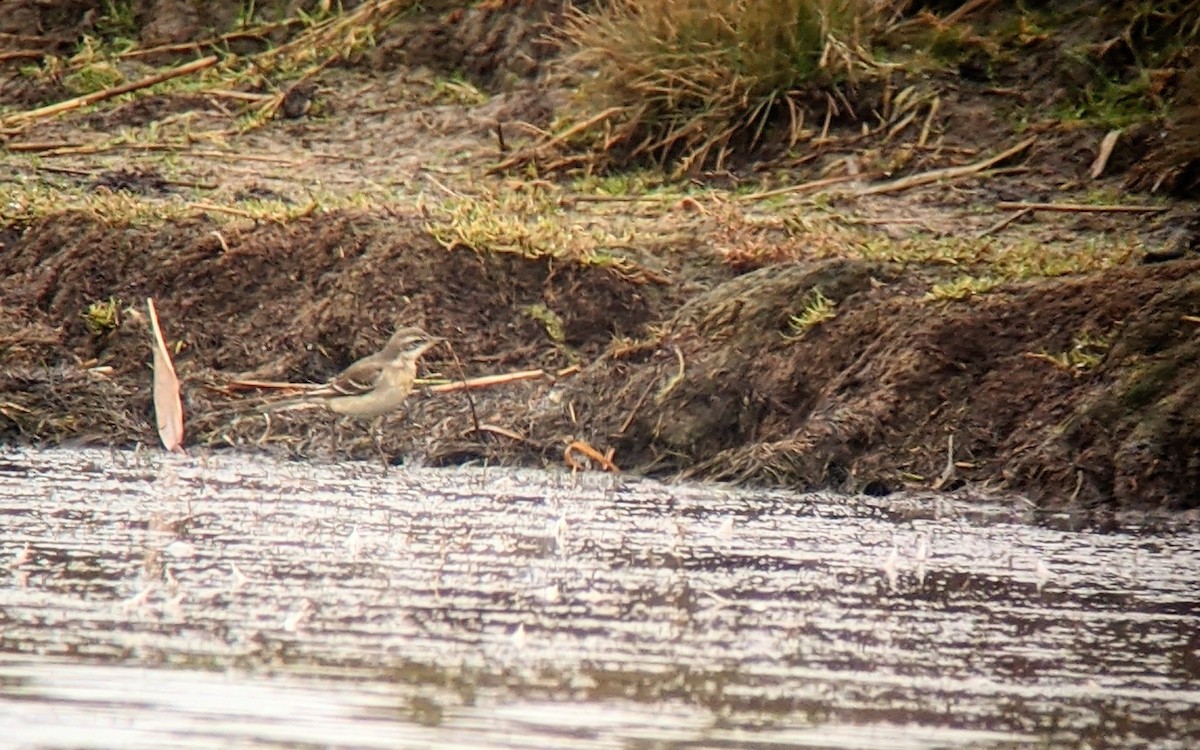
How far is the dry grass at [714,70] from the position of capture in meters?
11.7

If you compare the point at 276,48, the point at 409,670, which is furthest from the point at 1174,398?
the point at 276,48

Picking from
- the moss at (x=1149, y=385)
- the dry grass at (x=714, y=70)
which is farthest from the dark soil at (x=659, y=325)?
the dry grass at (x=714, y=70)

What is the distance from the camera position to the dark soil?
8.52 m

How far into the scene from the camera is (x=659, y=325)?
966cm

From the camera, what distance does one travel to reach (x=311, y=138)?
496 inches

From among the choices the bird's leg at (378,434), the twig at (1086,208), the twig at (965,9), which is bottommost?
the bird's leg at (378,434)

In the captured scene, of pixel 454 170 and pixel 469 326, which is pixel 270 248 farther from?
pixel 454 170

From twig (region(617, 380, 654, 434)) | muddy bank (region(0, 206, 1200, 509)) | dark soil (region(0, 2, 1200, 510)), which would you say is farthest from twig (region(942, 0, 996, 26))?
twig (region(617, 380, 654, 434))

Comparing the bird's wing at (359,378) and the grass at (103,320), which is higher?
the bird's wing at (359,378)

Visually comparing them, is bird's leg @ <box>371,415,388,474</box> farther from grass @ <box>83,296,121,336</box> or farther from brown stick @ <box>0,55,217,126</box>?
brown stick @ <box>0,55,217,126</box>

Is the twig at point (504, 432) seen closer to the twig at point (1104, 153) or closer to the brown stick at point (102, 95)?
the twig at point (1104, 153)

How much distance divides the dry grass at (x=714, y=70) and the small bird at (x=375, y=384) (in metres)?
2.69

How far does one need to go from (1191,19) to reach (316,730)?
345 inches

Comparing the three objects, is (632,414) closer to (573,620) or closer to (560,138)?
(560,138)
